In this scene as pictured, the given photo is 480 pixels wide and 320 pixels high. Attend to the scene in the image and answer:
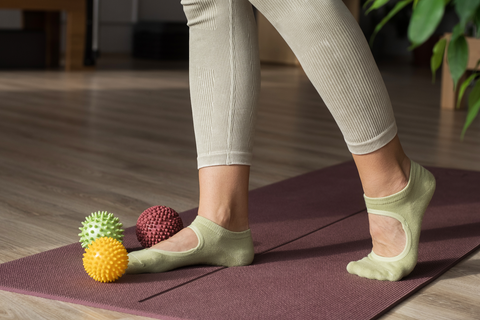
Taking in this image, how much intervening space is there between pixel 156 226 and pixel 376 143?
326 millimetres

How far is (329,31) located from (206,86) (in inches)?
7.4

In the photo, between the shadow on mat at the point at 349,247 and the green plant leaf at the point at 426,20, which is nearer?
the green plant leaf at the point at 426,20

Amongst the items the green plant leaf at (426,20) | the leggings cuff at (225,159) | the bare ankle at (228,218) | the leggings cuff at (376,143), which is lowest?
the bare ankle at (228,218)

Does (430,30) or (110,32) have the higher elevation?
(430,30)

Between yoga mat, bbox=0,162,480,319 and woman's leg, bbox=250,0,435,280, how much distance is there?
0.06 meters

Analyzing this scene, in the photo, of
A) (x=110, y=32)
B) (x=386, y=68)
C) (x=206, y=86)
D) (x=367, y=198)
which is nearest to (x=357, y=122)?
(x=367, y=198)

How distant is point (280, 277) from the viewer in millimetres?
782

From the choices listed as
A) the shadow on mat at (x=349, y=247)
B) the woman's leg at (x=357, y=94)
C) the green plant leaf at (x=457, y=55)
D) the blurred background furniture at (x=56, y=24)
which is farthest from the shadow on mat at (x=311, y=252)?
the blurred background furniture at (x=56, y=24)

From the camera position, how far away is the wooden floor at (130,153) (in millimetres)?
815

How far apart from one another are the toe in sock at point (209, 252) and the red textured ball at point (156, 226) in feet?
0.18

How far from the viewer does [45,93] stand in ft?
10.1

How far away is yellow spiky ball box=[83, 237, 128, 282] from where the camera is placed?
28.9 inches

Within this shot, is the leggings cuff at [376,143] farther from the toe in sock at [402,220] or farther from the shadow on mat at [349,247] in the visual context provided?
the shadow on mat at [349,247]

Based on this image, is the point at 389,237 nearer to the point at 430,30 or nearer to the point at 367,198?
the point at 367,198
